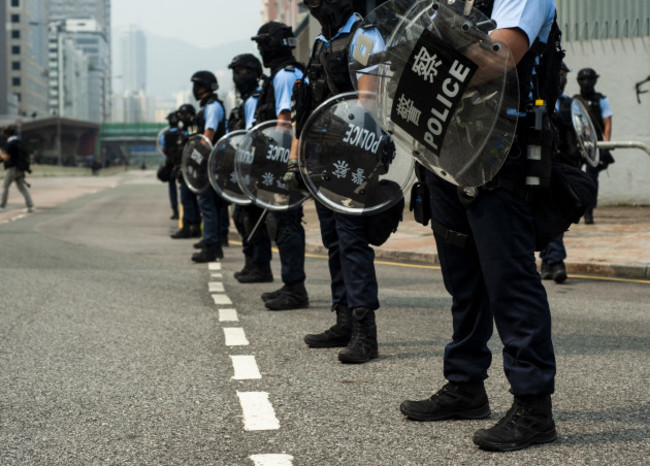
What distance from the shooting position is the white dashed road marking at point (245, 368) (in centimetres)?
480

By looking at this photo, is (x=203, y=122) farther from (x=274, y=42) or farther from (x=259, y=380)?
(x=259, y=380)

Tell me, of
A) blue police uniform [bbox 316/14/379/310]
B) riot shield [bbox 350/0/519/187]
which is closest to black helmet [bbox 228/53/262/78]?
blue police uniform [bbox 316/14/379/310]

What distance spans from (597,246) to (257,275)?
4561 mm

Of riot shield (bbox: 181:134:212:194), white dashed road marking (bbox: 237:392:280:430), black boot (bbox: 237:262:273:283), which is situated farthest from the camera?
riot shield (bbox: 181:134:212:194)

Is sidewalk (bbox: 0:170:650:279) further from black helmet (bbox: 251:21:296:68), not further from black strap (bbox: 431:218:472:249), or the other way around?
black strap (bbox: 431:218:472:249)

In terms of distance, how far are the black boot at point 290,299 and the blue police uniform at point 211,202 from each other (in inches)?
133

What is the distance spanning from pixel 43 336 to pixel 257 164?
7.23ft

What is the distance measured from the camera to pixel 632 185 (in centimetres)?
1830

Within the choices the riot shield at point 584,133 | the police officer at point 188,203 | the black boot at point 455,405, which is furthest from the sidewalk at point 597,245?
the black boot at point 455,405

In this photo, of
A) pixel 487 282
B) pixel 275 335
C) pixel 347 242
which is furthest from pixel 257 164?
pixel 487 282

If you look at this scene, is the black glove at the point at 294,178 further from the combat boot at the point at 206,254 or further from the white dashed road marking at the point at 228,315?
the combat boot at the point at 206,254

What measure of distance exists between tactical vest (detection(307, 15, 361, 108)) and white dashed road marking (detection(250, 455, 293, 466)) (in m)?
2.28

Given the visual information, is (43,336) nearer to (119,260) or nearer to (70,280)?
(70,280)

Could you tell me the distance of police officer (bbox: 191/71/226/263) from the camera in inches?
417
